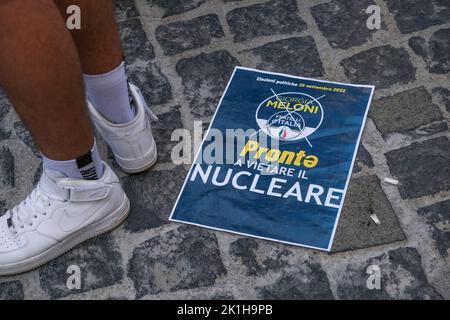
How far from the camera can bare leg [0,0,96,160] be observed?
1.45 metres

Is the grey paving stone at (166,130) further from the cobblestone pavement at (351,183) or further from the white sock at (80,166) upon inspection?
the white sock at (80,166)

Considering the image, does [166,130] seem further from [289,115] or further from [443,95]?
[443,95]

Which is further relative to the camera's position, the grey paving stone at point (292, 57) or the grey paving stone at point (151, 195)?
the grey paving stone at point (292, 57)

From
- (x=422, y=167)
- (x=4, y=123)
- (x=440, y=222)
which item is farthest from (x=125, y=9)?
(x=440, y=222)

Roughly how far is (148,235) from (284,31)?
0.96m

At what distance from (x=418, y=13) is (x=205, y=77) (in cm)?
81

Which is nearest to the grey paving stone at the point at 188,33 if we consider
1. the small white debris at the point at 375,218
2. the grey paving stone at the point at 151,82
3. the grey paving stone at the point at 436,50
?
the grey paving stone at the point at 151,82

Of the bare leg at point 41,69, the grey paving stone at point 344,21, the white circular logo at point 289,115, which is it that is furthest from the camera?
the grey paving stone at point 344,21

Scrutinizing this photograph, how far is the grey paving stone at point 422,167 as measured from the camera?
1.90m

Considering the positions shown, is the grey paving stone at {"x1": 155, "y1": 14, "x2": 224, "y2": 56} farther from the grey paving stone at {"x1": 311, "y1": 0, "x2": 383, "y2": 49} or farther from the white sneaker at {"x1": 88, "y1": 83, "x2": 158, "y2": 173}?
the white sneaker at {"x1": 88, "y1": 83, "x2": 158, "y2": 173}

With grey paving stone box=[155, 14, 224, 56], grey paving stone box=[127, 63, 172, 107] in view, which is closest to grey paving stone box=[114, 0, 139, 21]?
grey paving stone box=[155, 14, 224, 56]

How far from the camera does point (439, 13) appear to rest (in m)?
2.40

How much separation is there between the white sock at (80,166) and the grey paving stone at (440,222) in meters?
0.89

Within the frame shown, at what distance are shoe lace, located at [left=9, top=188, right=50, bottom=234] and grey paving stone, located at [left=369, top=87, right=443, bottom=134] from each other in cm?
103
